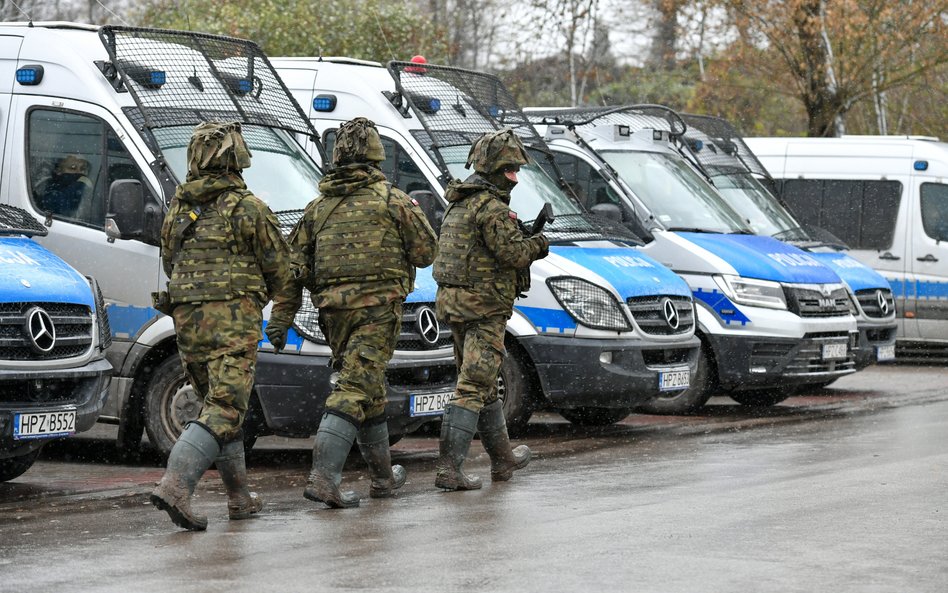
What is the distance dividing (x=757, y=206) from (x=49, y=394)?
8080 mm

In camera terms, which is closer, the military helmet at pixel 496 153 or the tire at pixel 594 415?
the military helmet at pixel 496 153

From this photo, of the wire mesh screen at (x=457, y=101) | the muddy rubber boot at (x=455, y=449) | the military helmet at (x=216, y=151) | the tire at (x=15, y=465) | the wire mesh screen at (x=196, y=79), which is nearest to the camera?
the military helmet at (x=216, y=151)

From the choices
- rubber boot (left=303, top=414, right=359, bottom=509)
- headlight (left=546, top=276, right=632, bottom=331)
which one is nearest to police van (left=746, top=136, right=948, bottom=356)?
headlight (left=546, top=276, right=632, bottom=331)

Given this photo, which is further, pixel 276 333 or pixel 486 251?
pixel 486 251

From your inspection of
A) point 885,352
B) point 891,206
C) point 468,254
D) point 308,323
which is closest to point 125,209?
point 308,323

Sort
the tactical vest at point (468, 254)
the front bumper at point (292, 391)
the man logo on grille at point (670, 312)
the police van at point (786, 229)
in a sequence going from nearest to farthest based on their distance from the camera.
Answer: the tactical vest at point (468, 254) → the front bumper at point (292, 391) → the man logo on grille at point (670, 312) → the police van at point (786, 229)

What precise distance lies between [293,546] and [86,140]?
12.7 feet

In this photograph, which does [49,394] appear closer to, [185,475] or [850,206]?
[185,475]

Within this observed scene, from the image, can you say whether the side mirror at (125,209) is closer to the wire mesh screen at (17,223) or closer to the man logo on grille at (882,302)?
the wire mesh screen at (17,223)

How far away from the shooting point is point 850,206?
1772 cm

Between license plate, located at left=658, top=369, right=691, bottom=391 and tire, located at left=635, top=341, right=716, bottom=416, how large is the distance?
788 mm

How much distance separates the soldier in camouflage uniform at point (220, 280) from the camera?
748 centimetres

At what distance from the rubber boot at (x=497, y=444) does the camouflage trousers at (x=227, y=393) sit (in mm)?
1836

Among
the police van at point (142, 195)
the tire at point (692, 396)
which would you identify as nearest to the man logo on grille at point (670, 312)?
the tire at point (692, 396)
